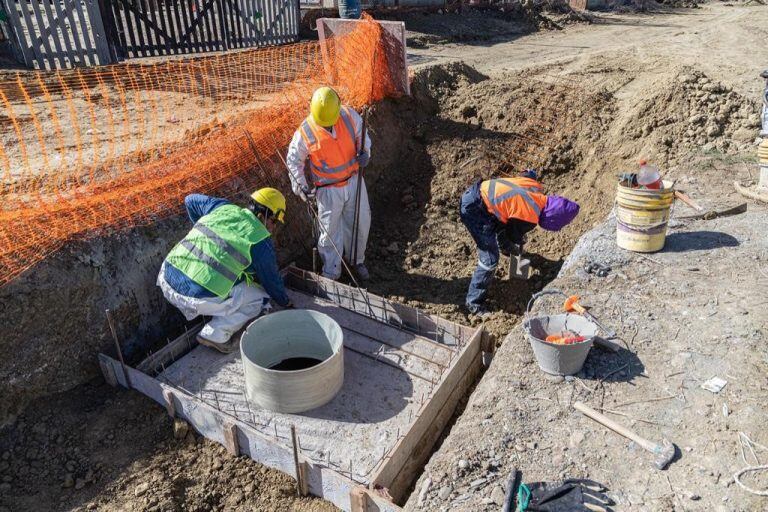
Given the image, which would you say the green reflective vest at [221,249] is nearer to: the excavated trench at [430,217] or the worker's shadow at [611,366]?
the excavated trench at [430,217]

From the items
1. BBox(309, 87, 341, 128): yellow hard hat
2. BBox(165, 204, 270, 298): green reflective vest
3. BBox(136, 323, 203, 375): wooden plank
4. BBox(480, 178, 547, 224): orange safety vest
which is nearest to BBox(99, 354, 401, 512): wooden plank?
BBox(136, 323, 203, 375): wooden plank

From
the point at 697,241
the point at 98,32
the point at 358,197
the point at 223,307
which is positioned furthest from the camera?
the point at 98,32

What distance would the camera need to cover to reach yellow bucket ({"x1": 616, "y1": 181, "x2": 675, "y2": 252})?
434cm

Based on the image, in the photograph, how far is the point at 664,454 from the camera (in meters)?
2.87

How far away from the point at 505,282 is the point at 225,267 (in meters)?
2.87

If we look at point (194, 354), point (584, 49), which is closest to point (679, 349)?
point (194, 354)

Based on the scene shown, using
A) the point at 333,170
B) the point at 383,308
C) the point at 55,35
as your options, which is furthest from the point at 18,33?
the point at 383,308

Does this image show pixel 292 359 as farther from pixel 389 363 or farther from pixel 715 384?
pixel 715 384

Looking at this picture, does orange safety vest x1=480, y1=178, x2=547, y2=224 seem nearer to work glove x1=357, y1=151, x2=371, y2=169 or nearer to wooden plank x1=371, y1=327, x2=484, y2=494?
wooden plank x1=371, y1=327, x2=484, y2=494

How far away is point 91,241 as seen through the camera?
4355mm

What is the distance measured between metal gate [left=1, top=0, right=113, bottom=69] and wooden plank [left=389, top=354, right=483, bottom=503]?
8.42m

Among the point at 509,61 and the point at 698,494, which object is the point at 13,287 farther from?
the point at 509,61

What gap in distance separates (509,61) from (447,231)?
7350 mm

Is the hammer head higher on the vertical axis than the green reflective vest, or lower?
lower
